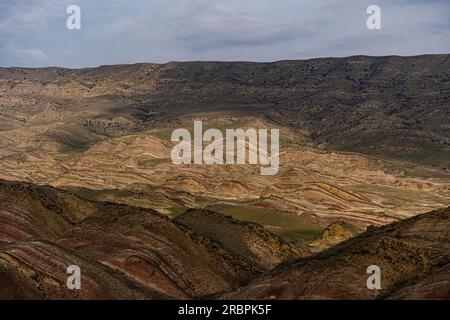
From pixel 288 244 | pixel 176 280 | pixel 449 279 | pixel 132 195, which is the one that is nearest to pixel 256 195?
pixel 132 195

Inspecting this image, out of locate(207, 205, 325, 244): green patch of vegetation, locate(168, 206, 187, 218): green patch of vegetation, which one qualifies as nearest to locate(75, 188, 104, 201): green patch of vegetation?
locate(168, 206, 187, 218): green patch of vegetation

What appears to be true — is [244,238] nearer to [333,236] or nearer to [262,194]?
[333,236]

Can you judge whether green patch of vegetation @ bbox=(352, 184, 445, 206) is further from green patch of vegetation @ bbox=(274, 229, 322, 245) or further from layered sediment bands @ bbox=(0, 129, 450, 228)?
green patch of vegetation @ bbox=(274, 229, 322, 245)

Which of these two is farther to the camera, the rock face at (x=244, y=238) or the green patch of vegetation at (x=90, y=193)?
the green patch of vegetation at (x=90, y=193)

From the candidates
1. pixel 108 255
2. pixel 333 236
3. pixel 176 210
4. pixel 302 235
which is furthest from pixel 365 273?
pixel 176 210

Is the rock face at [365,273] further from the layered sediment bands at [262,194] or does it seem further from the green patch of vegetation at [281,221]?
the layered sediment bands at [262,194]

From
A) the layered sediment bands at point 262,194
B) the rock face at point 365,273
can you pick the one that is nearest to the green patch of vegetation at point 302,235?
the layered sediment bands at point 262,194

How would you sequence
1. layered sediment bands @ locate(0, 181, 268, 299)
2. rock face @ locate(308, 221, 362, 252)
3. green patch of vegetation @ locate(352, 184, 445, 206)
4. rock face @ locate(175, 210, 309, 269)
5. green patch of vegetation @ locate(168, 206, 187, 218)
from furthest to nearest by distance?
green patch of vegetation @ locate(352, 184, 445, 206) → green patch of vegetation @ locate(168, 206, 187, 218) → rock face @ locate(308, 221, 362, 252) → rock face @ locate(175, 210, 309, 269) → layered sediment bands @ locate(0, 181, 268, 299)

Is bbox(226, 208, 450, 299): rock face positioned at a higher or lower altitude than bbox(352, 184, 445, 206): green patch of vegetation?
higher
